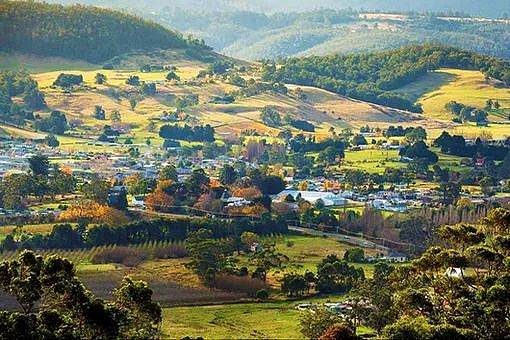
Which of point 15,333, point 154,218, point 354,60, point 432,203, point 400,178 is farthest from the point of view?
point 354,60

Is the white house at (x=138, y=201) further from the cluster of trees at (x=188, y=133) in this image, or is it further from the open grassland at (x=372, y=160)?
the cluster of trees at (x=188, y=133)

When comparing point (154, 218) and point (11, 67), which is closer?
point (154, 218)

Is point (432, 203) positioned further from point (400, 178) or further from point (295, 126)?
point (295, 126)

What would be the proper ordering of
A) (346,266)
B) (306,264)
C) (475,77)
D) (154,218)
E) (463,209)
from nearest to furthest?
(346,266)
(306,264)
(154,218)
(463,209)
(475,77)

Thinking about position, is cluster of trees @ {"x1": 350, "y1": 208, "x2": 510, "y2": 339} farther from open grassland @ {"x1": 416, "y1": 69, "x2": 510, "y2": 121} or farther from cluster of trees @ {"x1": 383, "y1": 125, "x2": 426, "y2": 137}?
open grassland @ {"x1": 416, "y1": 69, "x2": 510, "y2": 121}

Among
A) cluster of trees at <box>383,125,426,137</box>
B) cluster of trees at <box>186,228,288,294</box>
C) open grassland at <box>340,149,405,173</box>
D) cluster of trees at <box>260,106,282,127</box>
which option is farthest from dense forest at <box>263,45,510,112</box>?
cluster of trees at <box>186,228,288,294</box>

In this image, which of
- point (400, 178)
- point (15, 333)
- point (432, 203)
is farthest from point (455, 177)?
point (15, 333)
